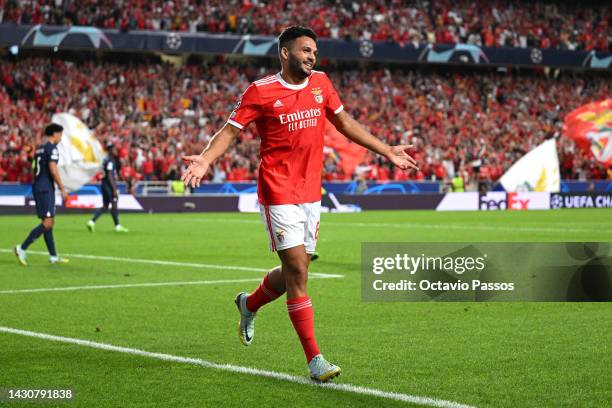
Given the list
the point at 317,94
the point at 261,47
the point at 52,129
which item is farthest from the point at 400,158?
the point at 261,47

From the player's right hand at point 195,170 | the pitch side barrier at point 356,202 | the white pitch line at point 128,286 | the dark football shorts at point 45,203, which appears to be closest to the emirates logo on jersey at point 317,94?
the player's right hand at point 195,170

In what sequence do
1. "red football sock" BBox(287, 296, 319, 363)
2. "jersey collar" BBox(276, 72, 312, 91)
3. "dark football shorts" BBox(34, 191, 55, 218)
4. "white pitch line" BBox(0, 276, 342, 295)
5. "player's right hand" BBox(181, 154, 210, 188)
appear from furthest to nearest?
"dark football shorts" BBox(34, 191, 55, 218) < "white pitch line" BBox(0, 276, 342, 295) < "jersey collar" BBox(276, 72, 312, 91) < "red football sock" BBox(287, 296, 319, 363) < "player's right hand" BBox(181, 154, 210, 188)

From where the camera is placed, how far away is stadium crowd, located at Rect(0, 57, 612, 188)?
39969 mm

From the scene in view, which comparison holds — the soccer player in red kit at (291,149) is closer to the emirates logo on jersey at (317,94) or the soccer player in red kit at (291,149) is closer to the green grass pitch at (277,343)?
the emirates logo on jersey at (317,94)

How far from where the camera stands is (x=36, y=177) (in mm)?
16047

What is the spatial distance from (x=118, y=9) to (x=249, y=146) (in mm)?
8880

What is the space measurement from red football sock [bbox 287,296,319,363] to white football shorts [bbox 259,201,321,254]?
1.24 feet

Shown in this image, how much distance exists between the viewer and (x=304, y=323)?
6.88 metres

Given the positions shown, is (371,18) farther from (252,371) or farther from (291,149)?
(252,371)

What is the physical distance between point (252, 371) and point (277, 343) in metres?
1.33

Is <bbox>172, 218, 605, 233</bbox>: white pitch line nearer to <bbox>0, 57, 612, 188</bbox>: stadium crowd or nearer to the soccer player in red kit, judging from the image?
<bbox>0, 57, 612, 188</bbox>: stadium crowd

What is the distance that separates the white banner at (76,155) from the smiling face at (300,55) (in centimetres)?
2656

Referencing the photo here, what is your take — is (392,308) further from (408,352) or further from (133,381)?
(133,381)

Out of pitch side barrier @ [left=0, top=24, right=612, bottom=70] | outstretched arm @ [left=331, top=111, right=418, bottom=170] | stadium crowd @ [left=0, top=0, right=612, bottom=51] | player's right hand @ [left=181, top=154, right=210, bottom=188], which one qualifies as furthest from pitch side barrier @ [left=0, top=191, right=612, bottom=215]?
player's right hand @ [left=181, top=154, right=210, bottom=188]
